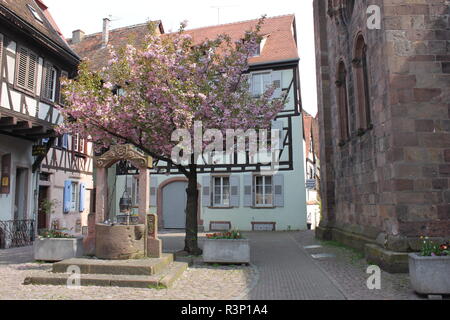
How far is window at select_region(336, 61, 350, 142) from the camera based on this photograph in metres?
12.3

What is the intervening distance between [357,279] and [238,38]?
14565 millimetres

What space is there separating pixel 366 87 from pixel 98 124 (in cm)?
714

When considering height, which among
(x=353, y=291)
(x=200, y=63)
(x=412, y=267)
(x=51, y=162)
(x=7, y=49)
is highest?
(x=7, y=49)

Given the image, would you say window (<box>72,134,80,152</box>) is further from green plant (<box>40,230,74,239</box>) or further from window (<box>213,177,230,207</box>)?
green plant (<box>40,230,74,239</box>)

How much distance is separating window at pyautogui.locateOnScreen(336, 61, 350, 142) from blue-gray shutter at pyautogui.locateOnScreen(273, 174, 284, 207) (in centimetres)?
670

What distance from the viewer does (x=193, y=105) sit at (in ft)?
30.3

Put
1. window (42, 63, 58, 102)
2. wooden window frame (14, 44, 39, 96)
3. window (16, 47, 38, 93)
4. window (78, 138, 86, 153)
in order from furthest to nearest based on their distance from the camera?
window (78, 138, 86, 153) < window (42, 63, 58, 102) < window (16, 47, 38, 93) < wooden window frame (14, 44, 39, 96)

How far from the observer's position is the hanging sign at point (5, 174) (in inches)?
486

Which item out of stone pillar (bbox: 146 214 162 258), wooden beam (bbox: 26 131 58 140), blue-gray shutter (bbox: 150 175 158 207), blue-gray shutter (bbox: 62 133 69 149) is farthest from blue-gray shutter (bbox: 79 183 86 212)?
stone pillar (bbox: 146 214 162 258)

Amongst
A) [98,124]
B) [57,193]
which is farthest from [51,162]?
[98,124]

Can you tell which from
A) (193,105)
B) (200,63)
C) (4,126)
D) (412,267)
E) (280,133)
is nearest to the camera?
(412,267)

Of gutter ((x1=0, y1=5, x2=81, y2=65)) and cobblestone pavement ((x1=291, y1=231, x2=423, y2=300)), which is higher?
gutter ((x1=0, y1=5, x2=81, y2=65))

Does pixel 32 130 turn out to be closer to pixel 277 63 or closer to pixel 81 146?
pixel 81 146
